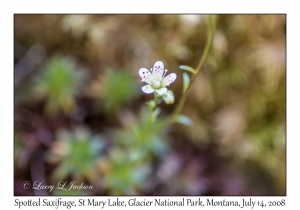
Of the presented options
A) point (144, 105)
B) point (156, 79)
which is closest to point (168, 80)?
point (156, 79)

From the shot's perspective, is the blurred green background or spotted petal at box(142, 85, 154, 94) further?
the blurred green background

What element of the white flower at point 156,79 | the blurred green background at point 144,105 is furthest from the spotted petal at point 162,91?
the blurred green background at point 144,105

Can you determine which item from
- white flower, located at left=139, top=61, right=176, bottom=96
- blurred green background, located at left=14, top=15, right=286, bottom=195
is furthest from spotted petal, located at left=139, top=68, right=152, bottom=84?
blurred green background, located at left=14, top=15, right=286, bottom=195

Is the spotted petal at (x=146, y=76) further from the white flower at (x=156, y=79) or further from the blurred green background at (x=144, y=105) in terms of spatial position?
the blurred green background at (x=144, y=105)

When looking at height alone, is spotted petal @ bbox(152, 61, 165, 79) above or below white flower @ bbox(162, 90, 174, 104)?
above

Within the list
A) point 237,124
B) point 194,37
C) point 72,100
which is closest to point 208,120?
point 237,124

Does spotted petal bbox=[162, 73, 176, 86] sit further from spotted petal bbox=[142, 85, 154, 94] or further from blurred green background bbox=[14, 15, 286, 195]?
blurred green background bbox=[14, 15, 286, 195]

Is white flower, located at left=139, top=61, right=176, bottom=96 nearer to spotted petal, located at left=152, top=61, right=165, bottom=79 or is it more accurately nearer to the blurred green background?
spotted petal, located at left=152, top=61, right=165, bottom=79

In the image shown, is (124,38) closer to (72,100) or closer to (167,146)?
(72,100)
